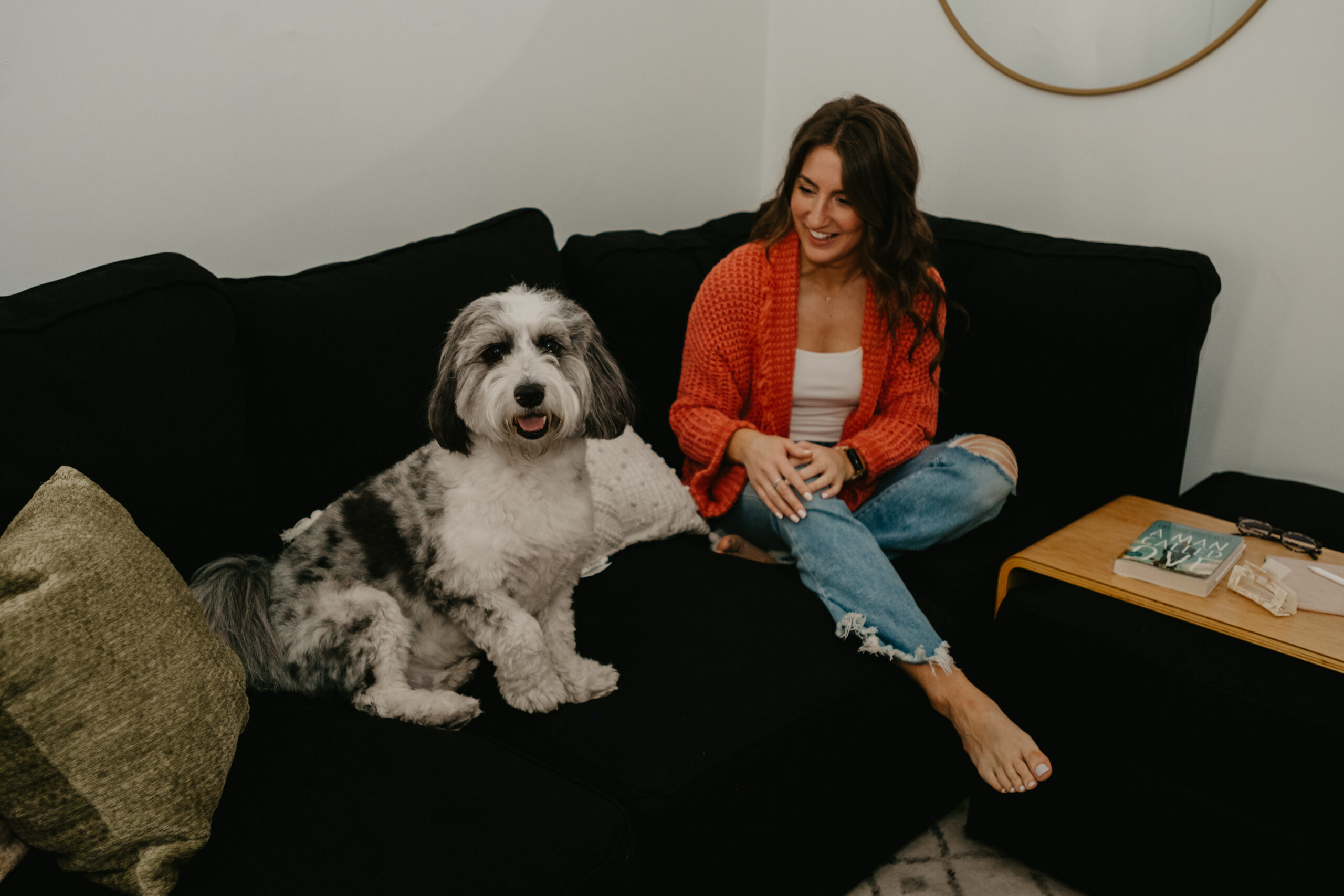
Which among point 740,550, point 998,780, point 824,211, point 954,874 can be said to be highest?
point 824,211

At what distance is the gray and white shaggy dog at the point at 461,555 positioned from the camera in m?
1.38

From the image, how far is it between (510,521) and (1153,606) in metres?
1.16

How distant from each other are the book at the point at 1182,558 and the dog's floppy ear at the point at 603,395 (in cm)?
101

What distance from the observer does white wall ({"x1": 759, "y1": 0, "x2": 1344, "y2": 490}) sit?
6.93 feet

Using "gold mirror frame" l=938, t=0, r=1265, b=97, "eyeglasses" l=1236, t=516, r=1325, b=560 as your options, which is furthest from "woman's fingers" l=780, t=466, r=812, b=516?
"gold mirror frame" l=938, t=0, r=1265, b=97

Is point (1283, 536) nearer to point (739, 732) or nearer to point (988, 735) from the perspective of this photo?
point (988, 735)

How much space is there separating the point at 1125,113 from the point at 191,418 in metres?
2.42

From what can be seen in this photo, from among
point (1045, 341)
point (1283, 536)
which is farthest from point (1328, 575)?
point (1045, 341)

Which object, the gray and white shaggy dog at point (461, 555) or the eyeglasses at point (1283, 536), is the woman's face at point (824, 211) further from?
the eyeglasses at point (1283, 536)

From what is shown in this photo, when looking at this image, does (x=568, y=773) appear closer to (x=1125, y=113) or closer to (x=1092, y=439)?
(x=1092, y=439)

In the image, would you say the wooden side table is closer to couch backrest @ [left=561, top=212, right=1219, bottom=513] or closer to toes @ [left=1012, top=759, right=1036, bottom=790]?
couch backrest @ [left=561, top=212, right=1219, bottom=513]

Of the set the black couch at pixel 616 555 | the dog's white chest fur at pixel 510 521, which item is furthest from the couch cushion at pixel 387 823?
the dog's white chest fur at pixel 510 521

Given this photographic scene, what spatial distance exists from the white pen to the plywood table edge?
0.90ft

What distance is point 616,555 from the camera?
1904 millimetres
